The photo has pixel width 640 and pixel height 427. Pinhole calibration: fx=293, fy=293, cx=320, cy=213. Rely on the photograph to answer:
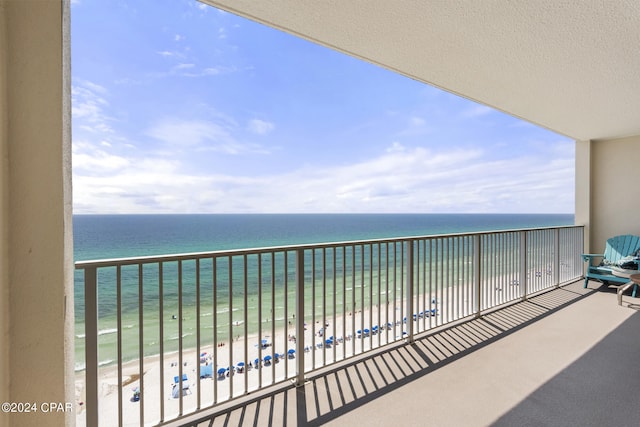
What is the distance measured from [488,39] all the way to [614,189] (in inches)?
190

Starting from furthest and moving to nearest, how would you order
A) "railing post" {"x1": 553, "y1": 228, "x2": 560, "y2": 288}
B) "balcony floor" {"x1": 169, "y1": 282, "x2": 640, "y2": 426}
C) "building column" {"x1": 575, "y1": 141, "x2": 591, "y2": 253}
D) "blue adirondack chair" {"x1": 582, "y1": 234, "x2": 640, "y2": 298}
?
1. "building column" {"x1": 575, "y1": 141, "x2": 591, "y2": 253}
2. "railing post" {"x1": 553, "y1": 228, "x2": 560, "y2": 288}
3. "blue adirondack chair" {"x1": 582, "y1": 234, "x2": 640, "y2": 298}
4. "balcony floor" {"x1": 169, "y1": 282, "x2": 640, "y2": 426}

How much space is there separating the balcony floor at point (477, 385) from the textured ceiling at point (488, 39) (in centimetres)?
239

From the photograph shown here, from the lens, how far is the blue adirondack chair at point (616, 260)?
4070 mm

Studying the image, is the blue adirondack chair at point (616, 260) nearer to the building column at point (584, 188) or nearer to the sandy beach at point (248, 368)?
the building column at point (584, 188)

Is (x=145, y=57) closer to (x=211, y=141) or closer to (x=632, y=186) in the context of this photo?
(x=211, y=141)

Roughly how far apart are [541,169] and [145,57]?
32.4m

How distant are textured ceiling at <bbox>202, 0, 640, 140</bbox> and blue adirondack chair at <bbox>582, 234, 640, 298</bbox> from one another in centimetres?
235

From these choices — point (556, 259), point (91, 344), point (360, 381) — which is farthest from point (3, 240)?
point (556, 259)

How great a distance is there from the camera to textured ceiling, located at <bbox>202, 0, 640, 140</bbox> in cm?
180

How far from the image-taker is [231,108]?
2512 centimetres

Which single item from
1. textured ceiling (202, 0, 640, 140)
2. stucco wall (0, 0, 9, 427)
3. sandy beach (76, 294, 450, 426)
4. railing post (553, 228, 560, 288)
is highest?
textured ceiling (202, 0, 640, 140)

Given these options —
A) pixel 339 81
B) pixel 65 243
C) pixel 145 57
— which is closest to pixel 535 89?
pixel 65 243

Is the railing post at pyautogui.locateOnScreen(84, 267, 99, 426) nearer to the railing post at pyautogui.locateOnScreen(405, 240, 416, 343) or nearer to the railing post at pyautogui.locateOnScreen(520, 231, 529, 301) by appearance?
the railing post at pyautogui.locateOnScreen(405, 240, 416, 343)

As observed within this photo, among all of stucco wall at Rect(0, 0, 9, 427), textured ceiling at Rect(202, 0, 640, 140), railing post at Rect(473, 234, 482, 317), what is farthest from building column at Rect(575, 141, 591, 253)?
stucco wall at Rect(0, 0, 9, 427)
